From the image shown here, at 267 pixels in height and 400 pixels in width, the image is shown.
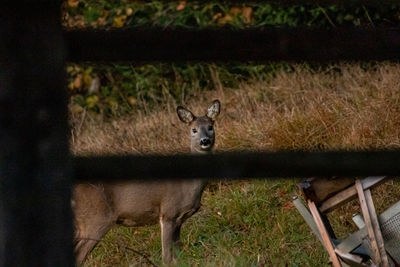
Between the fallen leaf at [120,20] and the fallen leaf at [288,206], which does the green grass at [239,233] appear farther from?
the fallen leaf at [120,20]

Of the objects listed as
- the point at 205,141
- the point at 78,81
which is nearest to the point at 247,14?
the point at 78,81

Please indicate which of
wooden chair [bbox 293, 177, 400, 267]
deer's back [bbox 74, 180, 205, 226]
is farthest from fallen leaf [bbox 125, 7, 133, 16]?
wooden chair [bbox 293, 177, 400, 267]

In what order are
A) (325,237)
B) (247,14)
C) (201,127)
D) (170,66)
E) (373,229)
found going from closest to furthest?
(373,229), (325,237), (201,127), (247,14), (170,66)

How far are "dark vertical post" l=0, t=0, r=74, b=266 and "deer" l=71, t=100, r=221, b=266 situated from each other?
490 centimetres

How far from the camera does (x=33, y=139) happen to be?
2.21 m

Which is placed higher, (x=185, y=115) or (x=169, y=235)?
(x=185, y=115)

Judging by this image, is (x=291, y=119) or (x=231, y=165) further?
(x=291, y=119)

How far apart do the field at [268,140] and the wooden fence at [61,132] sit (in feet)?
15.4

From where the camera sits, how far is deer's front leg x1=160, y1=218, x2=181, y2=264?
25.4 feet

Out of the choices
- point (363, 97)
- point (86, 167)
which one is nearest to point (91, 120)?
point (363, 97)

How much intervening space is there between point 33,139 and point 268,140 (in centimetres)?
684

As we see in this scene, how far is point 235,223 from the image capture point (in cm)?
844

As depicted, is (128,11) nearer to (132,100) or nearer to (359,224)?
(132,100)

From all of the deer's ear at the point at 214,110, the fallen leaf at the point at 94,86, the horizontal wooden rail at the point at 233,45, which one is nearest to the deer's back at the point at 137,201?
the deer's ear at the point at 214,110
